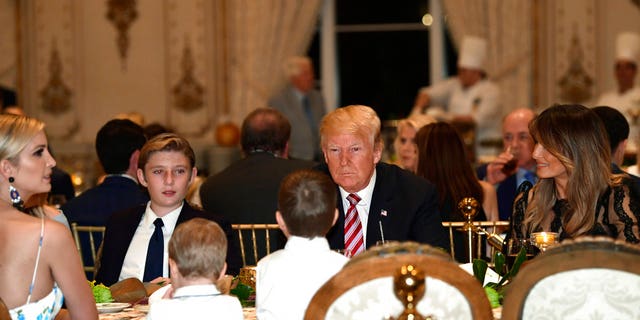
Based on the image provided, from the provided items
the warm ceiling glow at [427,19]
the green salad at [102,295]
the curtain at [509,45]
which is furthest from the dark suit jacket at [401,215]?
the warm ceiling glow at [427,19]

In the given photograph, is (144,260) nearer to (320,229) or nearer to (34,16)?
(320,229)

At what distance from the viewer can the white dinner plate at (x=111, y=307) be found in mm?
3508

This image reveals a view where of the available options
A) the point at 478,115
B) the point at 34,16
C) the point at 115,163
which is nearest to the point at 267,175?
the point at 115,163

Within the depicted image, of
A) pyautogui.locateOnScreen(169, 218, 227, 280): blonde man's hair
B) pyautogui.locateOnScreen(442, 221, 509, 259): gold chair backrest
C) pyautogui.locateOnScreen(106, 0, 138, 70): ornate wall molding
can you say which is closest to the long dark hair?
pyautogui.locateOnScreen(442, 221, 509, 259): gold chair backrest

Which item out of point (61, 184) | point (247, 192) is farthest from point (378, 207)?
point (61, 184)

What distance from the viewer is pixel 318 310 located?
2.75 metres

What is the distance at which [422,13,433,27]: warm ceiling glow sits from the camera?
435 inches

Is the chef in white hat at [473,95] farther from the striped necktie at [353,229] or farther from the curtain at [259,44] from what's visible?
the striped necktie at [353,229]

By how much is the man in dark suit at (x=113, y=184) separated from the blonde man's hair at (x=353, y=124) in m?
1.50

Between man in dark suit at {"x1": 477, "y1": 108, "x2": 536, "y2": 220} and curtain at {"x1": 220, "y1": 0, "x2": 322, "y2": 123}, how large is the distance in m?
4.49

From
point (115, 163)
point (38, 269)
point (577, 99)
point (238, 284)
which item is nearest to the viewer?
point (38, 269)

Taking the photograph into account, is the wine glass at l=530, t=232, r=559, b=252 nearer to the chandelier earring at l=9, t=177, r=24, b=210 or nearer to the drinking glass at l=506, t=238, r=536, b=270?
the drinking glass at l=506, t=238, r=536, b=270

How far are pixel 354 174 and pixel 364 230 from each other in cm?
24

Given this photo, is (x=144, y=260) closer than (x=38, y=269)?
No
